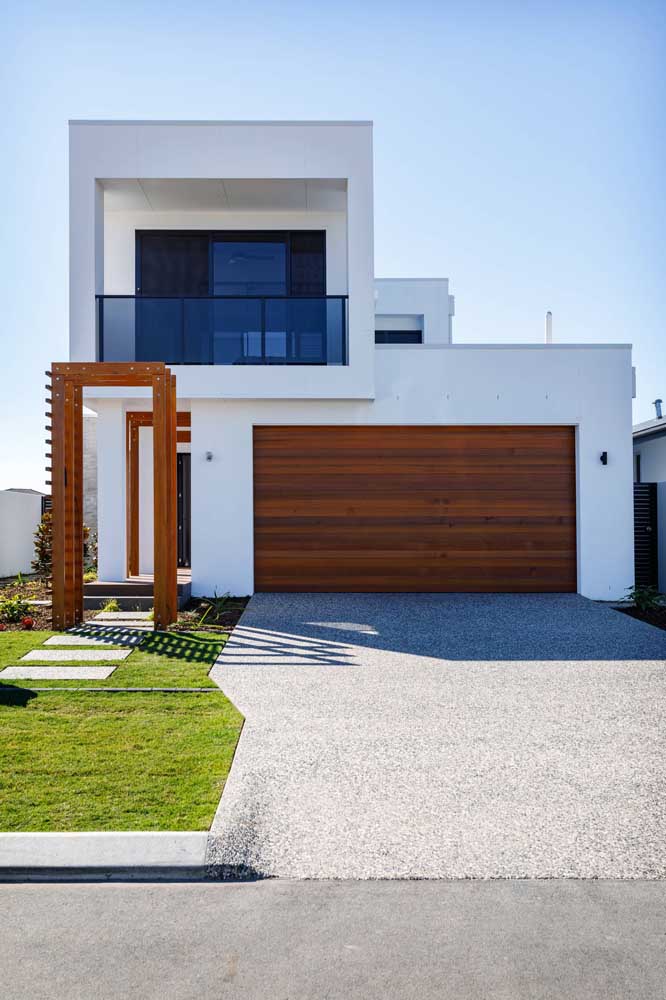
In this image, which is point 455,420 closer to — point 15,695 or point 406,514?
point 406,514

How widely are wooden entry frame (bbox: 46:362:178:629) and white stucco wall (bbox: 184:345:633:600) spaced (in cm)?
219

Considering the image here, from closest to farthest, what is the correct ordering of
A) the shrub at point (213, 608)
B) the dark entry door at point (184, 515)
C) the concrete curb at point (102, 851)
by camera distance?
the concrete curb at point (102, 851) → the shrub at point (213, 608) → the dark entry door at point (184, 515)

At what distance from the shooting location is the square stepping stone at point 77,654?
7102mm

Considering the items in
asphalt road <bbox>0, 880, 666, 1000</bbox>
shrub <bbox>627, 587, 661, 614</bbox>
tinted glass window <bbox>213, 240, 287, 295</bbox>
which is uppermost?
tinted glass window <bbox>213, 240, 287, 295</bbox>

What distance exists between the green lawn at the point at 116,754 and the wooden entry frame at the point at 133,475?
5097 millimetres

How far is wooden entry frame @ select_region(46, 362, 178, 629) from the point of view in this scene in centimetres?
849

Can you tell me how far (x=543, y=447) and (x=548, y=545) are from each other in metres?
1.50

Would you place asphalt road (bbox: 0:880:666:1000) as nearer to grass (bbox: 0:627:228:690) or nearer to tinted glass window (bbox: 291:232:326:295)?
grass (bbox: 0:627:228:690)

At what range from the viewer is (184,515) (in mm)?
13883

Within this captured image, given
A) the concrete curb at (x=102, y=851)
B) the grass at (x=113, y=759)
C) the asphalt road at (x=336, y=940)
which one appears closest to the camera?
the asphalt road at (x=336, y=940)

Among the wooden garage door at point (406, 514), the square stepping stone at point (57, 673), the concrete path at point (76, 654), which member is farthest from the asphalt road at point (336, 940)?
the wooden garage door at point (406, 514)

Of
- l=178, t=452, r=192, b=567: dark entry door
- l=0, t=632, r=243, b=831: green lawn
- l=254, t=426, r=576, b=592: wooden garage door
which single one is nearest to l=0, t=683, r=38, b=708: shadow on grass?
l=0, t=632, r=243, b=831: green lawn

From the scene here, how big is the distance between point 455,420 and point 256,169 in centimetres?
475

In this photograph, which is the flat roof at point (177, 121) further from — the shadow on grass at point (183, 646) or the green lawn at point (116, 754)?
the green lawn at point (116, 754)
